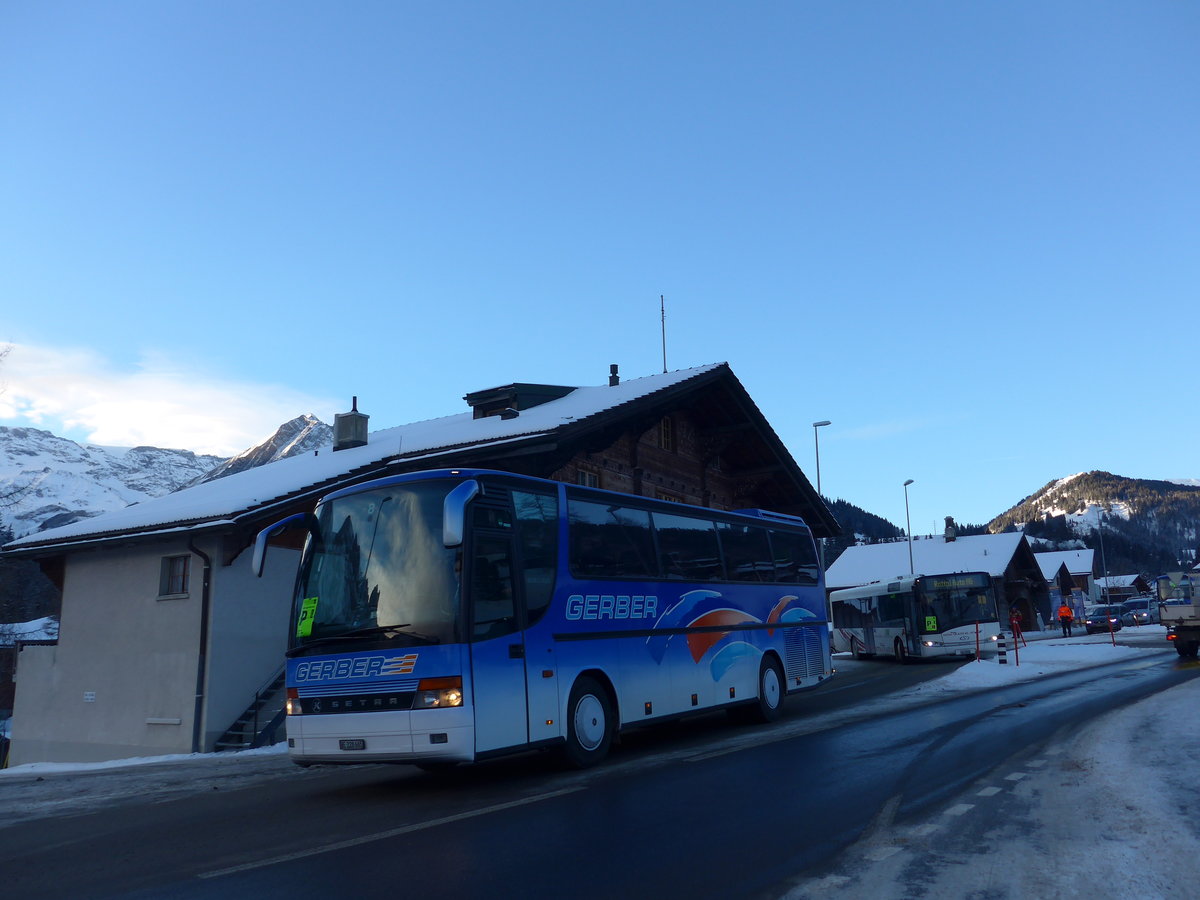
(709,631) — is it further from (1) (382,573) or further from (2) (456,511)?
(2) (456,511)

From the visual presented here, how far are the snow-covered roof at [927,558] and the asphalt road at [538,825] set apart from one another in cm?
5193

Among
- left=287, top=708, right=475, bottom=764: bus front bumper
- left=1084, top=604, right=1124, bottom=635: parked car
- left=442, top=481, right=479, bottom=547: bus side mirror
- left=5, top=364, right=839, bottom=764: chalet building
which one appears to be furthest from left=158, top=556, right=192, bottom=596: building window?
left=1084, top=604, right=1124, bottom=635: parked car

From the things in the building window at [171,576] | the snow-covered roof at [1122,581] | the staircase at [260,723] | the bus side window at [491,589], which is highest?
the snow-covered roof at [1122,581]

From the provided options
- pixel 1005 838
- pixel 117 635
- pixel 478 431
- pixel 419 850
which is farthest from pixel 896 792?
pixel 117 635

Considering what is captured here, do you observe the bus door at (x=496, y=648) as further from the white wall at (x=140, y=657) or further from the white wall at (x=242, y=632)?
the white wall at (x=140, y=657)

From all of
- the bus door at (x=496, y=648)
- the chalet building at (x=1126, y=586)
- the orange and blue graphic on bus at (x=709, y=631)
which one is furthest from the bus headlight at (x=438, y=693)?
the chalet building at (x=1126, y=586)

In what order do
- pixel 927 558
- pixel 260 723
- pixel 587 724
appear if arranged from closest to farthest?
pixel 587 724, pixel 260 723, pixel 927 558

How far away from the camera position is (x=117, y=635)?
19266mm

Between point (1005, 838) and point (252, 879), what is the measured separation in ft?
16.0

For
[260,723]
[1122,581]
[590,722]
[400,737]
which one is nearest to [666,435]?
[260,723]

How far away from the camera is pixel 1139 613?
60094mm

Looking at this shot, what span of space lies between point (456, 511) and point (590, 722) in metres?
3.49

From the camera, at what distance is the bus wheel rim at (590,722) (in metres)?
9.99

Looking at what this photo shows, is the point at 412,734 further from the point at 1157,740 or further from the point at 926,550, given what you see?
the point at 926,550
